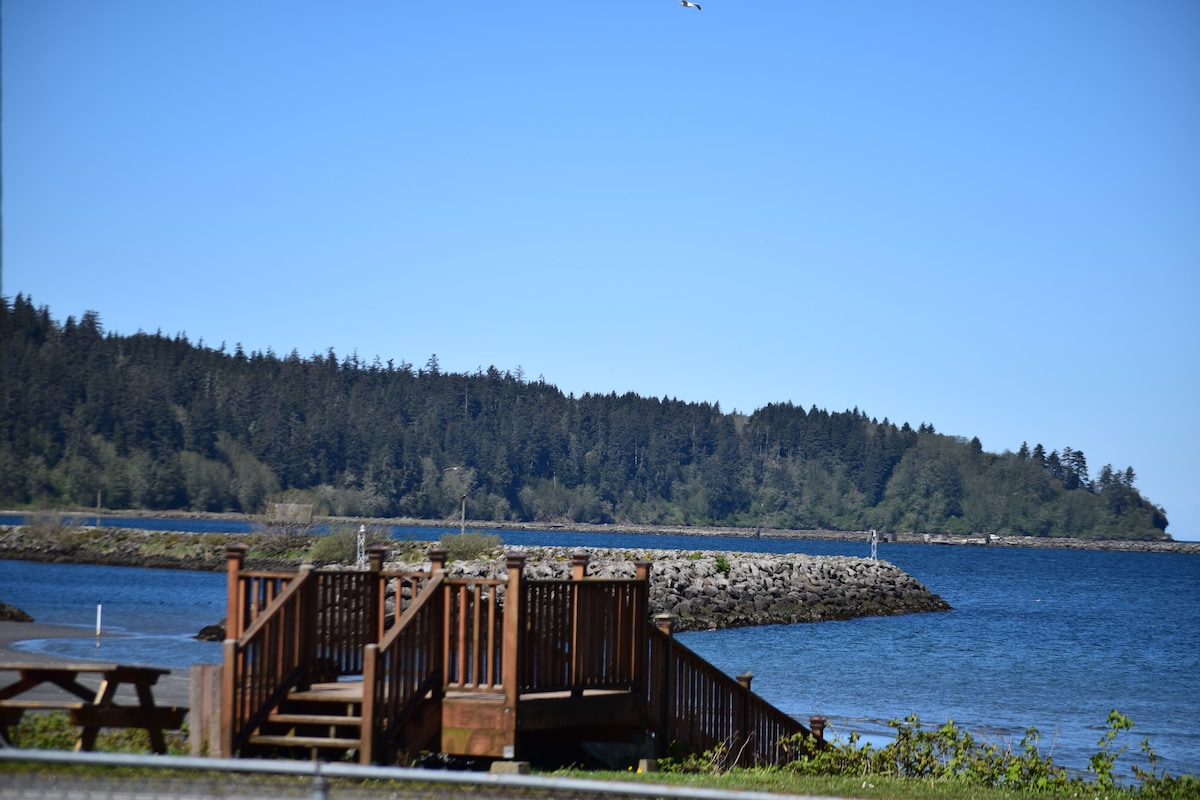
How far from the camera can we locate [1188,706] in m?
35.1

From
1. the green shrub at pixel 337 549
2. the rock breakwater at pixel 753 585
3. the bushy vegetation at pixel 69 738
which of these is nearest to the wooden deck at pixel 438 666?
the bushy vegetation at pixel 69 738

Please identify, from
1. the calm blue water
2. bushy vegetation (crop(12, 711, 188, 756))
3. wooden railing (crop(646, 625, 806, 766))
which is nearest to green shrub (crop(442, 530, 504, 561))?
the calm blue water

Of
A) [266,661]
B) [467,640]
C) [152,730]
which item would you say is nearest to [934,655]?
[467,640]

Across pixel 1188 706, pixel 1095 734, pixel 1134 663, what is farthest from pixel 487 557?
pixel 1095 734

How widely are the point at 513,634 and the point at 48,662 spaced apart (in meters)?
14.2

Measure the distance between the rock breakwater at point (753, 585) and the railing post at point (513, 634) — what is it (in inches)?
1293

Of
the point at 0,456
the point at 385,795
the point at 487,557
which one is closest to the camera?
the point at 385,795

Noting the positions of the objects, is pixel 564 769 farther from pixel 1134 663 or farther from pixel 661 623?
pixel 1134 663

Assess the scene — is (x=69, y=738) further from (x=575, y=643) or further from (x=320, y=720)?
(x=575, y=643)

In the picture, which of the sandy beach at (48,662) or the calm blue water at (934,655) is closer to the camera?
the sandy beach at (48,662)

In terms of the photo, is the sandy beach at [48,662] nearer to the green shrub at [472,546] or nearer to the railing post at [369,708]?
the railing post at [369,708]

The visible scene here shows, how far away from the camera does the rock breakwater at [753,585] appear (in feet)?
173

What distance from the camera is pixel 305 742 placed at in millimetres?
10945

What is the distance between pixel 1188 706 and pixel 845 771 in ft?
81.9
